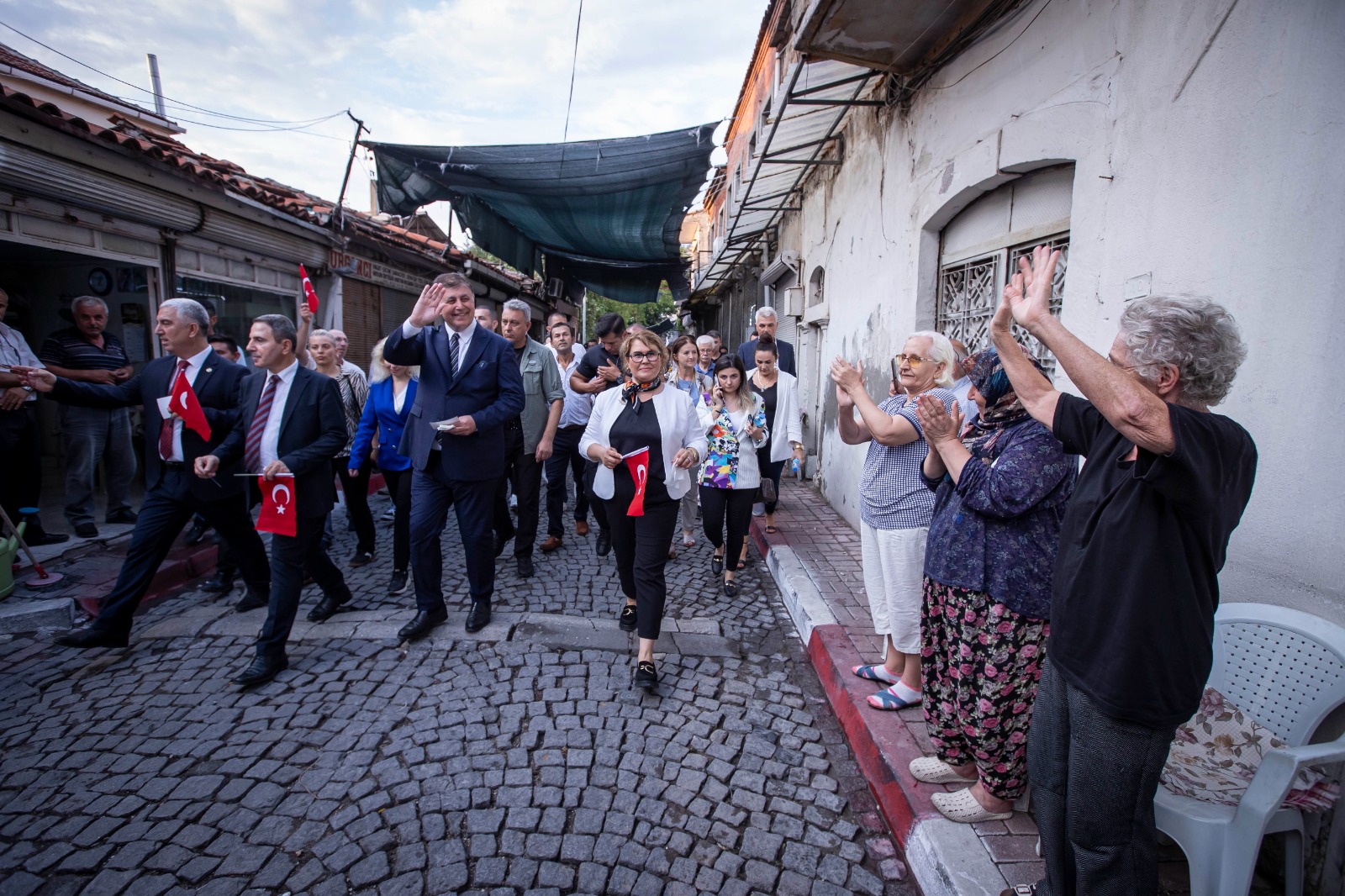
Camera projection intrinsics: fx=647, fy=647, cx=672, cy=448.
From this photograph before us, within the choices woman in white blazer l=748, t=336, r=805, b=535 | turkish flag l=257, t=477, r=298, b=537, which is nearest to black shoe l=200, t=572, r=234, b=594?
turkish flag l=257, t=477, r=298, b=537

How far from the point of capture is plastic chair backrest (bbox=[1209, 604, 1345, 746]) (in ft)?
6.16

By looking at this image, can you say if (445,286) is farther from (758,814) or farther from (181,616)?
(758,814)

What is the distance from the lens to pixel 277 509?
3.48 metres

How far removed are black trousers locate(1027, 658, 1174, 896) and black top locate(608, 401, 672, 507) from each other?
2125 mm

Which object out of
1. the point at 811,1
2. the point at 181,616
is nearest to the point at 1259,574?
the point at 811,1

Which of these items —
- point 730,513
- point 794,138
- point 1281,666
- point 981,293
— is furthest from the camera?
point 794,138

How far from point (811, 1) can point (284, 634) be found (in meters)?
4.80

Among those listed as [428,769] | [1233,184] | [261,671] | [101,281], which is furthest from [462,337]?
[101,281]

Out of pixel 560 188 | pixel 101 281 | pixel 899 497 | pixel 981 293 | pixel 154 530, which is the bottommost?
pixel 154 530

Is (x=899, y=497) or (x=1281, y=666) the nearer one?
(x=1281, y=666)

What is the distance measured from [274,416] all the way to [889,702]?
3.64 metres

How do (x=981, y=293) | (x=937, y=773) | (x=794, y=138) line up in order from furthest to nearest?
1. (x=794, y=138)
2. (x=981, y=293)
3. (x=937, y=773)

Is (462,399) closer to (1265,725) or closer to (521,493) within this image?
(521,493)

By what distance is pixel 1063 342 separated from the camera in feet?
5.17
